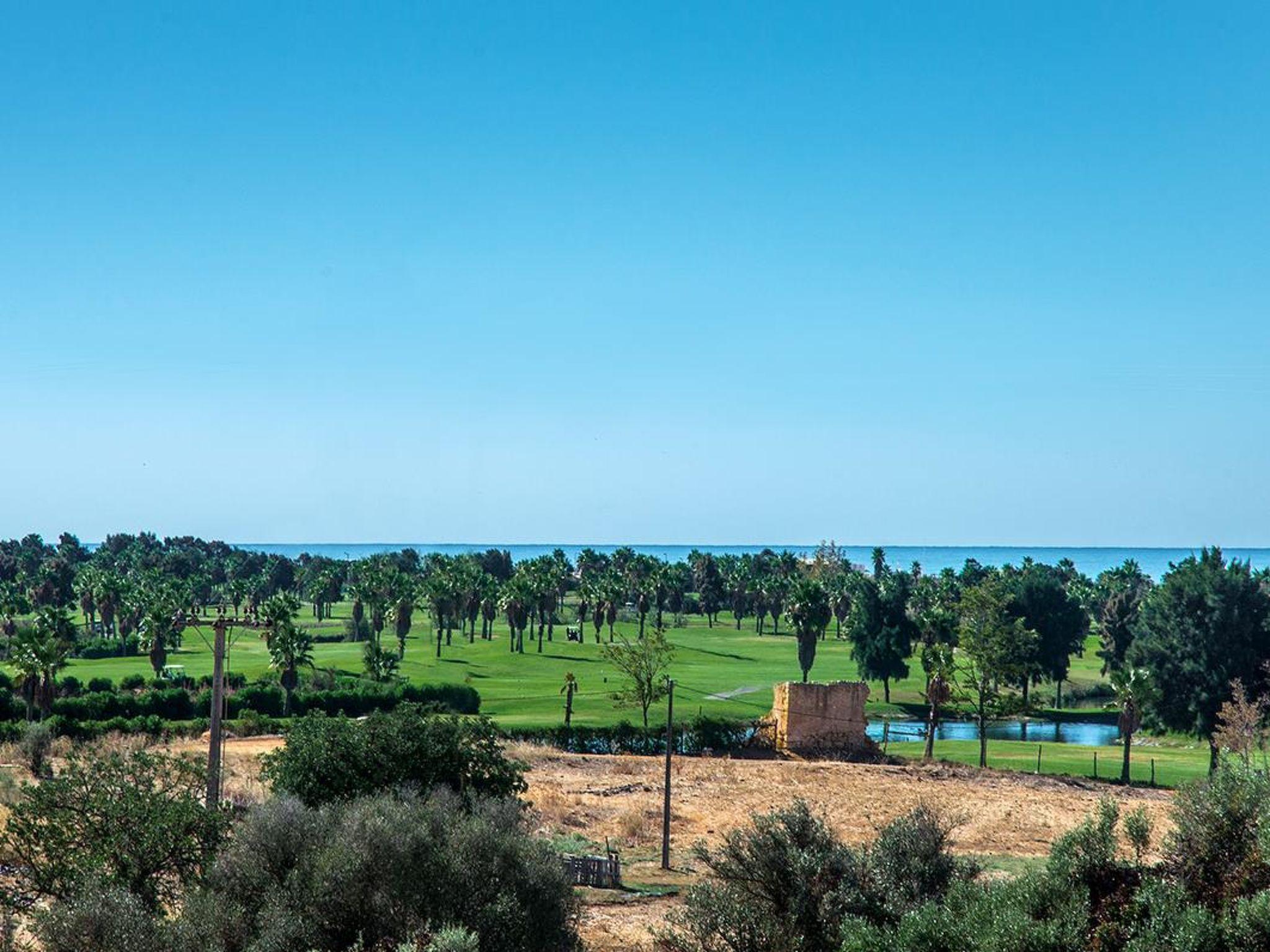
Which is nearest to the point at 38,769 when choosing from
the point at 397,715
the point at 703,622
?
the point at 397,715

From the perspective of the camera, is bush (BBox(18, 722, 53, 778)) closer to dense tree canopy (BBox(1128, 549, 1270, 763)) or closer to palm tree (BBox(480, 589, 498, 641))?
dense tree canopy (BBox(1128, 549, 1270, 763))

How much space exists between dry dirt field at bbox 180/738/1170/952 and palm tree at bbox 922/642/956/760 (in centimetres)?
745

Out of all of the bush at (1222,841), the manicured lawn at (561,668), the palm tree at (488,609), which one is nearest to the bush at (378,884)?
the bush at (1222,841)

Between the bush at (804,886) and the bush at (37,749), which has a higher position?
the bush at (804,886)

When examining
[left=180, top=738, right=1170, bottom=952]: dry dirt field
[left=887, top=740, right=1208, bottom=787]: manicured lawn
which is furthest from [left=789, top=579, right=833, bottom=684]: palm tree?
[left=180, top=738, right=1170, bottom=952]: dry dirt field

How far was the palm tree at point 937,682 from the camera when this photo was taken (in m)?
72.6

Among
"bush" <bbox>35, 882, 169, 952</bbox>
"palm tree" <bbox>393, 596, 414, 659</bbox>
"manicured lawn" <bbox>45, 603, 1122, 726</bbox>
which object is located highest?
"bush" <bbox>35, 882, 169, 952</bbox>

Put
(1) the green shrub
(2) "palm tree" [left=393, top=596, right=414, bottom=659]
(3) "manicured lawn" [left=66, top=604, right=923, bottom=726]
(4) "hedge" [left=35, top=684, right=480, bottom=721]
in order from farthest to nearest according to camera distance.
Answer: (2) "palm tree" [left=393, top=596, right=414, bottom=659] → (3) "manicured lawn" [left=66, top=604, right=923, bottom=726] → (4) "hedge" [left=35, top=684, right=480, bottom=721] → (1) the green shrub

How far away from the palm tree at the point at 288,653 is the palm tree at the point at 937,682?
36.2 m

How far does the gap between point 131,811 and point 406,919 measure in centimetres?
702

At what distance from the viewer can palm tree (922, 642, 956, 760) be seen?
72.6 m

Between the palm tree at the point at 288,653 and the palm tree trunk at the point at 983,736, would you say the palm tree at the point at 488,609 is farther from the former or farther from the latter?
the palm tree trunk at the point at 983,736

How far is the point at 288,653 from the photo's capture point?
7638 centimetres

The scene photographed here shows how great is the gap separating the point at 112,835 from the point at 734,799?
3297 centimetres
